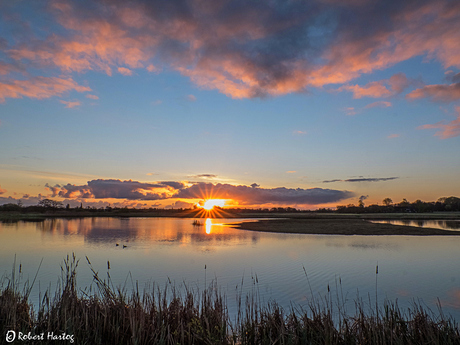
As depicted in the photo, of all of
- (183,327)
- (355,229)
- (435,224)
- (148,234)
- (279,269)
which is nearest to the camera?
(183,327)

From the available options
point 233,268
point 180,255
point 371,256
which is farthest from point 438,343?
point 180,255

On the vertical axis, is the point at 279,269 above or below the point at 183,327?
below

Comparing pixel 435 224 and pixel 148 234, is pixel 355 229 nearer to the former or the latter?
pixel 435 224

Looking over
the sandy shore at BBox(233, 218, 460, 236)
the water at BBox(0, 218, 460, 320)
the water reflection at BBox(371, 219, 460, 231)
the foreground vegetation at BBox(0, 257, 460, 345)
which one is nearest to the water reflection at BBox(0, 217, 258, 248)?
the water at BBox(0, 218, 460, 320)

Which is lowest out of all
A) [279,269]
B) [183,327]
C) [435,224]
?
[435,224]

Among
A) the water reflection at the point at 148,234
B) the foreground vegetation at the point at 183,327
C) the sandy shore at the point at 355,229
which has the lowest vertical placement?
the water reflection at the point at 148,234

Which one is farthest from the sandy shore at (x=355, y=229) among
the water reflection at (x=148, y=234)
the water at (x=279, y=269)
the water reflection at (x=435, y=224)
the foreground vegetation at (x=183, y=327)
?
the foreground vegetation at (x=183, y=327)

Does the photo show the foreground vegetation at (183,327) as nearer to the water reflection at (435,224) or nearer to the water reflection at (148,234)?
the water reflection at (148,234)

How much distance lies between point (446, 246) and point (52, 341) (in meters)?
37.2

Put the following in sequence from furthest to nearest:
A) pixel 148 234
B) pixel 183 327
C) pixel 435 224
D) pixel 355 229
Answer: pixel 435 224
pixel 355 229
pixel 148 234
pixel 183 327

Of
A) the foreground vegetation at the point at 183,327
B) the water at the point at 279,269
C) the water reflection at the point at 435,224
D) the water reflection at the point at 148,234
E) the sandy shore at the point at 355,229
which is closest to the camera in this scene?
the foreground vegetation at the point at 183,327

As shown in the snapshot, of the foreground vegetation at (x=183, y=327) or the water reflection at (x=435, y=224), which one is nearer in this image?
the foreground vegetation at (x=183, y=327)

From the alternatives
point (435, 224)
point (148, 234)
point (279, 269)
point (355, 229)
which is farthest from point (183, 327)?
point (435, 224)

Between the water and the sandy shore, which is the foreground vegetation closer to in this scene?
the water
